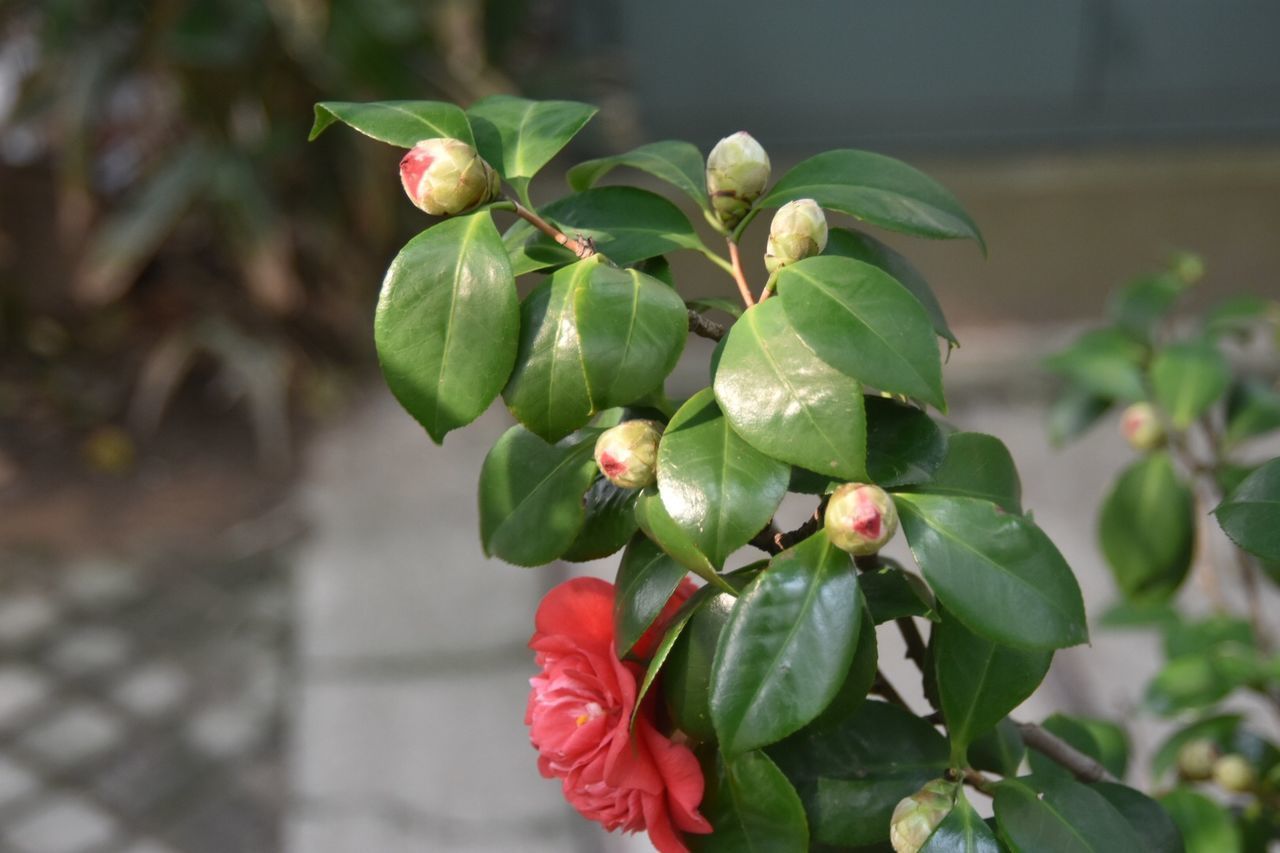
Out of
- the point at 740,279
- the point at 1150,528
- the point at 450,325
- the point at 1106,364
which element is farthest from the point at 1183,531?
the point at 450,325

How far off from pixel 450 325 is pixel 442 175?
6 centimetres

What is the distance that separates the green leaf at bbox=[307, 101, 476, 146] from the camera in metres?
0.52

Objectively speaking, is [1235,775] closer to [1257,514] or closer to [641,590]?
[1257,514]

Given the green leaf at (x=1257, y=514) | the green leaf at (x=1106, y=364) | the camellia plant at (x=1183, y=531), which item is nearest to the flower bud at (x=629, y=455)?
the green leaf at (x=1257, y=514)

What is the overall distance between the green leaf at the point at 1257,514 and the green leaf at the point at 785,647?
169 mm

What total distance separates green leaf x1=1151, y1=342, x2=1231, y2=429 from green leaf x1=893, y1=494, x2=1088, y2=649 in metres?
0.54

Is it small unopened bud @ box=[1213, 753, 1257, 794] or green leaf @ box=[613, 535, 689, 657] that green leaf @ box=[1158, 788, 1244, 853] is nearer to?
small unopened bud @ box=[1213, 753, 1257, 794]

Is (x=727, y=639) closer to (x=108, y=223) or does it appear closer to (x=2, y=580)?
(x=2, y=580)

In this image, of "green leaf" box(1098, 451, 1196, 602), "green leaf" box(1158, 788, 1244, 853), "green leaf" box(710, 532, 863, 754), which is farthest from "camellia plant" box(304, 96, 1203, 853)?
"green leaf" box(1098, 451, 1196, 602)

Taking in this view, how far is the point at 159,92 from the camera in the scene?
9.38ft

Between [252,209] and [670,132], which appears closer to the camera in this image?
[252,209]

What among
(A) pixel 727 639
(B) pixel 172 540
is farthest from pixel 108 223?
(A) pixel 727 639

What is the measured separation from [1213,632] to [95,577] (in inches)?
75.9

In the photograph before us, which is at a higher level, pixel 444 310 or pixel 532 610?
pixel 444 310
